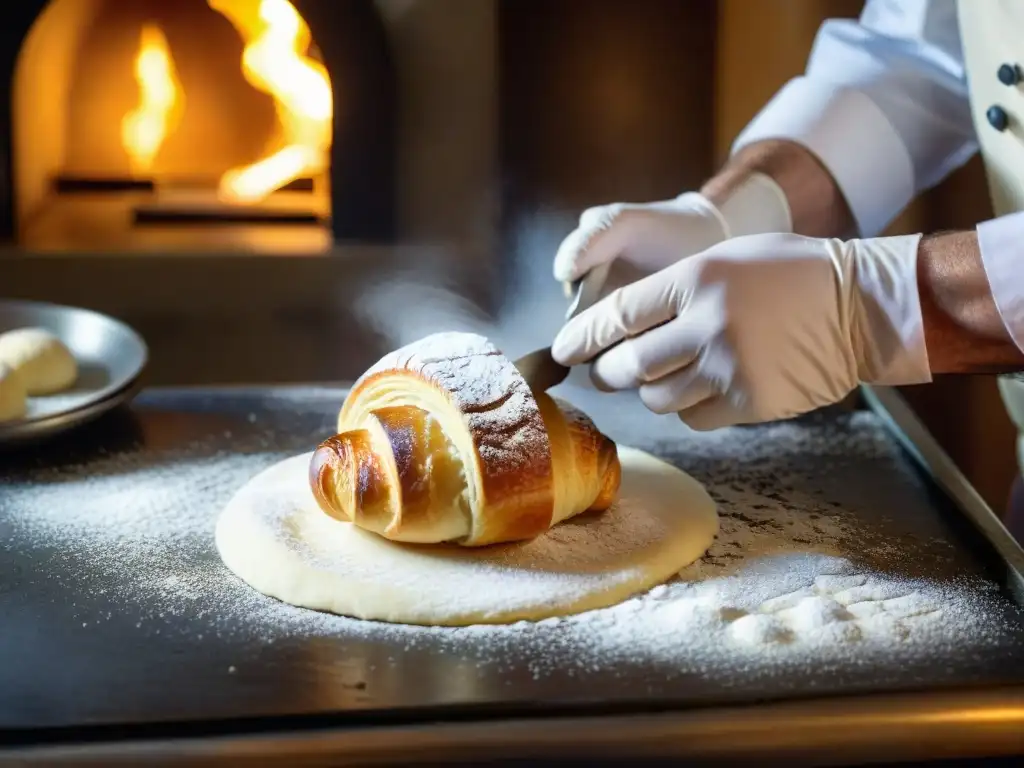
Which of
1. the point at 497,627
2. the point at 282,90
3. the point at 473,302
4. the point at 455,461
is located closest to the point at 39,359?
the point at 455,461

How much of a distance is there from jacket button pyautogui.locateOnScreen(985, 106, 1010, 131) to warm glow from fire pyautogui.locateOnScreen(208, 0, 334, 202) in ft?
4.36

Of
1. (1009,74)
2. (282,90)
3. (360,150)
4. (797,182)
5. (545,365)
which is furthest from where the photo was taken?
(282,90)

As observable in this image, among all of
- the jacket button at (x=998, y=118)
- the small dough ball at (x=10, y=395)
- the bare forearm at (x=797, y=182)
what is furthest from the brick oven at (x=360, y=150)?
the jacket button at (x=998, y=118)

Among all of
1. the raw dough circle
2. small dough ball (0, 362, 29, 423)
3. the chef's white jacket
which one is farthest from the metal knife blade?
small dough ball (0, 362, 29, 423)

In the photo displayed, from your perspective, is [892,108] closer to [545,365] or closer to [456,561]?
[545,365]

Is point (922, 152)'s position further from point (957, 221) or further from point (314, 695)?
point (314, 695)

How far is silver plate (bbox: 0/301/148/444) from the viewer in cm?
121

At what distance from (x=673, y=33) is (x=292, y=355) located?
40.2 inches

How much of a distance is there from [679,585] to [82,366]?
94cm

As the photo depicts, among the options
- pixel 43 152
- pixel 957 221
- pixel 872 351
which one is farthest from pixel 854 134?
pixel 43 152

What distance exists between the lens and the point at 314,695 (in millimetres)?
736

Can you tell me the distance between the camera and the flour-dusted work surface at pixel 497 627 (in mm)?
748

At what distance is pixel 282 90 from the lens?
7.55ft

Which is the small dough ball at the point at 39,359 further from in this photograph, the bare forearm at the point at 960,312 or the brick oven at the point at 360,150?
the bare forearm at the point at 960,312
